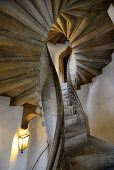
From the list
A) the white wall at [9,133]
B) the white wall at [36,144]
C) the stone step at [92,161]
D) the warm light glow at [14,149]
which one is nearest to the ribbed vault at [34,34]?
the white wall at [9,133]

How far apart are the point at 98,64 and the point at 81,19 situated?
1557mm

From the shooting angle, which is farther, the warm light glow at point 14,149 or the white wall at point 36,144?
the white wall at point 36,144

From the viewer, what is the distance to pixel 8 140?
1.77 meters

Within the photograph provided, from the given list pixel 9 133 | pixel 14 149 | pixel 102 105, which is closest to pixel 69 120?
pixel 9 133

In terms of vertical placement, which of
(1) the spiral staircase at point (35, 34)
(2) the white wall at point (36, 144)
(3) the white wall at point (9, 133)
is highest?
(1) the spiral staircase at point (35, 34)

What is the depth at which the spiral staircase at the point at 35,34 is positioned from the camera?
2.90 feet

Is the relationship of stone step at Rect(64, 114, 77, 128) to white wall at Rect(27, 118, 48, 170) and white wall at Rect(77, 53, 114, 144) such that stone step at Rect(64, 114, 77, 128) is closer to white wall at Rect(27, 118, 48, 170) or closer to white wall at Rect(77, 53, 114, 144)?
white wall at Rect(77, 53, 114, 144)

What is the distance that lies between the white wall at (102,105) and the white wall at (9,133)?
8.42 feet

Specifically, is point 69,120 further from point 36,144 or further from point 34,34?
point 36,144

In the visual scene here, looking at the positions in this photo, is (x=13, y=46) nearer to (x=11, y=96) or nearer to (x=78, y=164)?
(x=11, y=96)

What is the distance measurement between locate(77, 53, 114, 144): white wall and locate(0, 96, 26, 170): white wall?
2568 millimetres

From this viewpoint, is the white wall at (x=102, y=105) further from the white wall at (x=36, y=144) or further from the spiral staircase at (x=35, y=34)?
the white wall at (x=36, y=144)

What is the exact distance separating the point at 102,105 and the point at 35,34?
2.95 m

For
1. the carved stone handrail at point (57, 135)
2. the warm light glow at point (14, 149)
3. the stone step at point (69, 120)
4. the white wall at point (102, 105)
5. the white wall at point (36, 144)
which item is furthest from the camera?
the white wall at point (36, 144)
